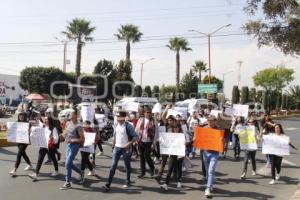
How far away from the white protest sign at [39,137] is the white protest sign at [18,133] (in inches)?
5.5

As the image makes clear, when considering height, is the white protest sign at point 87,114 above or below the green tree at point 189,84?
below

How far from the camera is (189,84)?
72375 mm

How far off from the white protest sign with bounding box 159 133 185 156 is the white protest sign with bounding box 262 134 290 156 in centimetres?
236

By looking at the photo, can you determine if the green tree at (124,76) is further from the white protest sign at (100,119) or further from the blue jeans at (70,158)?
the blue jeans at (70,158)

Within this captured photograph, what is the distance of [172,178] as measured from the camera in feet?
40.0

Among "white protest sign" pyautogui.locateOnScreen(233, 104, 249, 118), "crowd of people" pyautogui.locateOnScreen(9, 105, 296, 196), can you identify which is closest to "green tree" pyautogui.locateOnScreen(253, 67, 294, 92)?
"white protest sign" pyautogui.locateOnScreen(233, 104, 249, 118)

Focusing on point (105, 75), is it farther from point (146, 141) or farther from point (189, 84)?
point (146, 141)

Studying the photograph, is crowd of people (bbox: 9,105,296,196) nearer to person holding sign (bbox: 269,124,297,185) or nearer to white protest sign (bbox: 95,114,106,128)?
person holding sign (bbox: 269,124,297,185)

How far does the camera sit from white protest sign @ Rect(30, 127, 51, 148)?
40.3 ft

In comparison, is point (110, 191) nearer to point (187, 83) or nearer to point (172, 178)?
point (172, 178)

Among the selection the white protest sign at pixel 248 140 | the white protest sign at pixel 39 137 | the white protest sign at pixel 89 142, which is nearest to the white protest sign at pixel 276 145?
the white protest sign at pixel 248 140

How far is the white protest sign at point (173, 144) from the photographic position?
11094 millimetres

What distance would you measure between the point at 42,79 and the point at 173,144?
53.5m

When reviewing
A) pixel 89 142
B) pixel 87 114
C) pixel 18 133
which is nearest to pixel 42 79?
pixel 87 114
